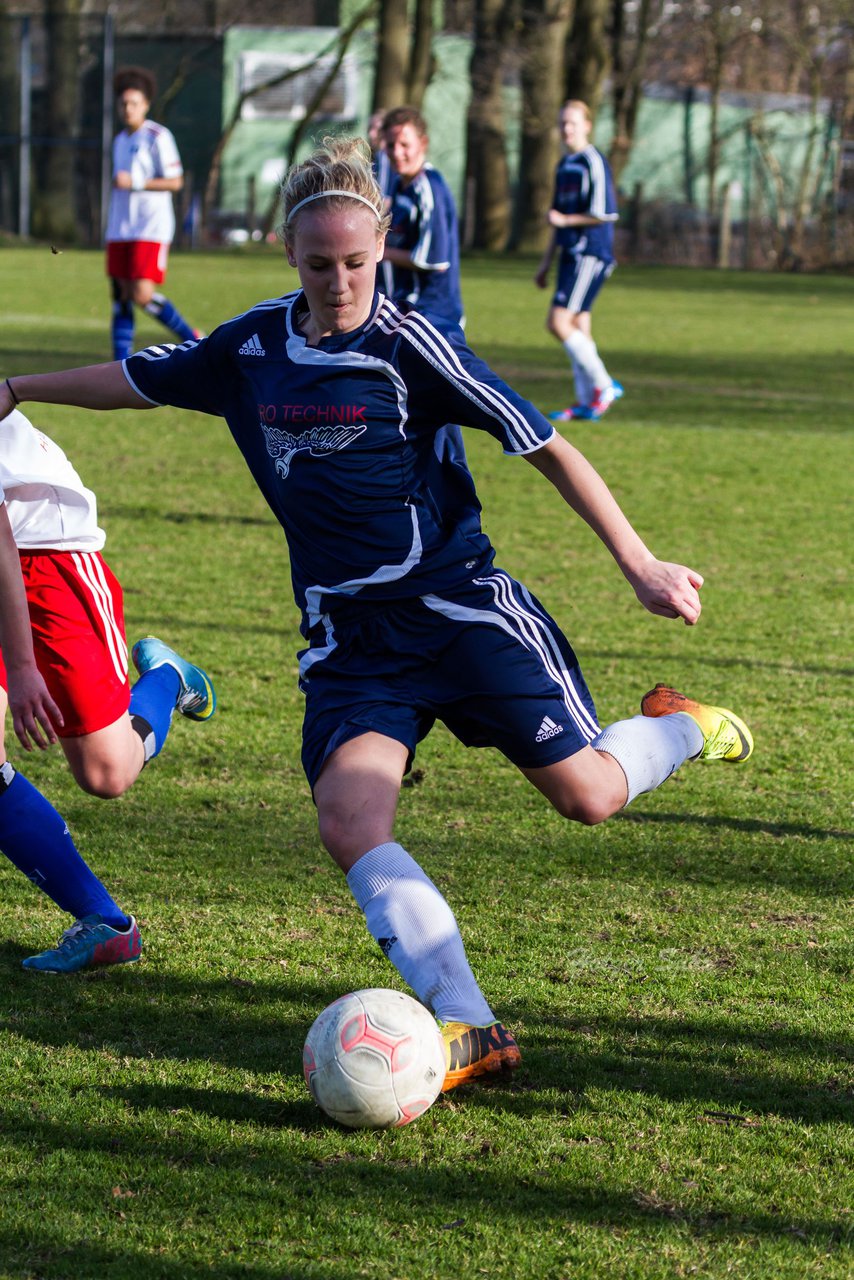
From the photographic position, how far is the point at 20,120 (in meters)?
32.5

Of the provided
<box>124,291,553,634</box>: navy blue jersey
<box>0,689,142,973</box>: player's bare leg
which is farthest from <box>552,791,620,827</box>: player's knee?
<box>0,689,142,973</box>: player's bare leg

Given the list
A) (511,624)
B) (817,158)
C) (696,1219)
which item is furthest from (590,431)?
(817,158)

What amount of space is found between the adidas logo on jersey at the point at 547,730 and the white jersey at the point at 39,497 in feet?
4.00

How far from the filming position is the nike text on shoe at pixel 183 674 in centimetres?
466

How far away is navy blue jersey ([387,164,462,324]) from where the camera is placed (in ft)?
27.4

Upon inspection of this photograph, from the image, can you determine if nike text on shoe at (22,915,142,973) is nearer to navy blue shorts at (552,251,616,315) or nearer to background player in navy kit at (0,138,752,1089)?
background player in navy kit at (0,138,752,1089)

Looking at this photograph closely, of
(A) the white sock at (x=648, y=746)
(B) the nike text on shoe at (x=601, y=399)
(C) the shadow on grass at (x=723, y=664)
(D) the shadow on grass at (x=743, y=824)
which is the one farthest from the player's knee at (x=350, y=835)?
(B) the nike text on shoe at (x=601, y=399)

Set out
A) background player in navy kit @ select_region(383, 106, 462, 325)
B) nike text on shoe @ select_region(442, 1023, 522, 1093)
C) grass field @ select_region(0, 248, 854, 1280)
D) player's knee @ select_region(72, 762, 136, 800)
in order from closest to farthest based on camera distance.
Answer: grass field @ select_region(0, 248, 854, 1280), nike text on shoe @ select_region(442, 1023, 522, 1093), player's knee @ select_region(72, 762, 136, 800), background player in navy kit @ select_region(383, 106, 462, 325)

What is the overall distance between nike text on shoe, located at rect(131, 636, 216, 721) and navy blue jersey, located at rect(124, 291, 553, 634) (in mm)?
1432

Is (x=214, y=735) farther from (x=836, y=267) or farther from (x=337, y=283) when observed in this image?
(x=836, y=267)

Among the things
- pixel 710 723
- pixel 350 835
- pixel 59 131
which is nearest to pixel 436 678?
pixel 350 835

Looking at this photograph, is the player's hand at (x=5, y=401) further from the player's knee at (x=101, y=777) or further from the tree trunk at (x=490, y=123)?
the tree trunk at (x=490, y=123)

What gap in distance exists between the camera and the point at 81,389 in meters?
3.39

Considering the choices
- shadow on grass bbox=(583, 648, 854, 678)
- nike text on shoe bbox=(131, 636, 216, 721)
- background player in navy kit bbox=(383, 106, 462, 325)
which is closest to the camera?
nike text on shoe bbox=(131, 636, 216, 721)
